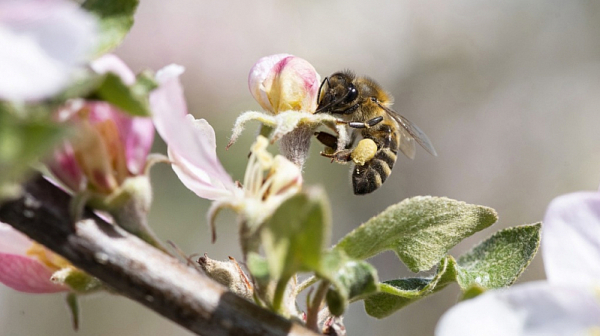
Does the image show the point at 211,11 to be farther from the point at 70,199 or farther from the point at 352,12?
the point at 70,199

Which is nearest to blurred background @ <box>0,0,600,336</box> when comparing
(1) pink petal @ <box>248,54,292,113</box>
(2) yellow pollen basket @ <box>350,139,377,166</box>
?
(2) yellow pollen basket @ <box>350,139,377,166</box>

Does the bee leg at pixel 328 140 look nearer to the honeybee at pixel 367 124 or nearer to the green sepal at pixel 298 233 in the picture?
the honeybee at pixel 367 124

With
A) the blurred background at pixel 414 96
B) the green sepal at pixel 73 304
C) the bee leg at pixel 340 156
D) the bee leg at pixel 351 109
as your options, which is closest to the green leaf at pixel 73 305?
the green sepal at pixel 73 304

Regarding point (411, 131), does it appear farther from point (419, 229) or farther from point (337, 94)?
point (419, 229)

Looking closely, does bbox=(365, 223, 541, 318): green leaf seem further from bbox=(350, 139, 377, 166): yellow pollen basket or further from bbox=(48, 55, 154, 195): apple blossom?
bbox=(350, 139, 377, 166): yellow pollen basket

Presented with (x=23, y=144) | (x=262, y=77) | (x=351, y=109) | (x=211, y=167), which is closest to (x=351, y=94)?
(x=351, y=109)

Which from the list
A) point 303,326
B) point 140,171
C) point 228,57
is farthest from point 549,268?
point 228,57
